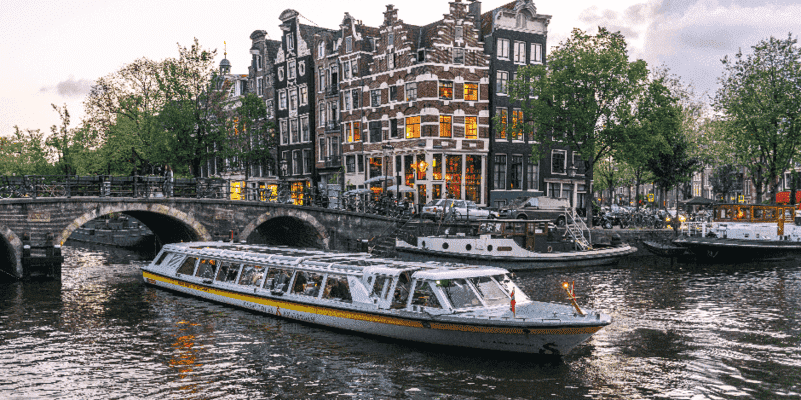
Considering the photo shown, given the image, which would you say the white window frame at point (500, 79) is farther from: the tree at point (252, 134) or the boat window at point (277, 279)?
the boat window at point (277, 279)

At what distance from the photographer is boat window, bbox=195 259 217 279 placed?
2366cm

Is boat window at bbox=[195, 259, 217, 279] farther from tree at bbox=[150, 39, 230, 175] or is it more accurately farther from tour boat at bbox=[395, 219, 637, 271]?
tree at bbox=[150, 39, 230, 175]

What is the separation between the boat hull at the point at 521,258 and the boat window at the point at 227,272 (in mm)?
11822

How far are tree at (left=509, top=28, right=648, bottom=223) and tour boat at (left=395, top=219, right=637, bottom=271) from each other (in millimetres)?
8713

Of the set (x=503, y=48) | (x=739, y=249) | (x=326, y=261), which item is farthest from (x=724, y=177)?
(x=326, y=261)

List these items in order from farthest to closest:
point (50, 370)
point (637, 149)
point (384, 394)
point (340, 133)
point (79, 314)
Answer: point (340, 133), point (637, 149), point (79, 314), point (50, 370), point (384, 394)

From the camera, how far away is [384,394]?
12.8 meters

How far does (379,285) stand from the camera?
17.5 meters

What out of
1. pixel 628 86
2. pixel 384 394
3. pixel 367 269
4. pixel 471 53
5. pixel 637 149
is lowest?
pixel 384 394

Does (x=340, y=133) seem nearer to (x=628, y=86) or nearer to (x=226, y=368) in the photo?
(x=628, y=86)

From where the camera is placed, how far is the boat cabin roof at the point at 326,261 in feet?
55.3

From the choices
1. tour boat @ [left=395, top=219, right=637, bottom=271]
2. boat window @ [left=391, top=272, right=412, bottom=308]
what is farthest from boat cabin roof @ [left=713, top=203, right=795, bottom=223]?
boat window @ [left=391, top=272, right=412, bottom=308]

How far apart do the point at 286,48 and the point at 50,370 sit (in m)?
49.6

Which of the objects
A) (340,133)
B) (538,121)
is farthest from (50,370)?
(340,133)
